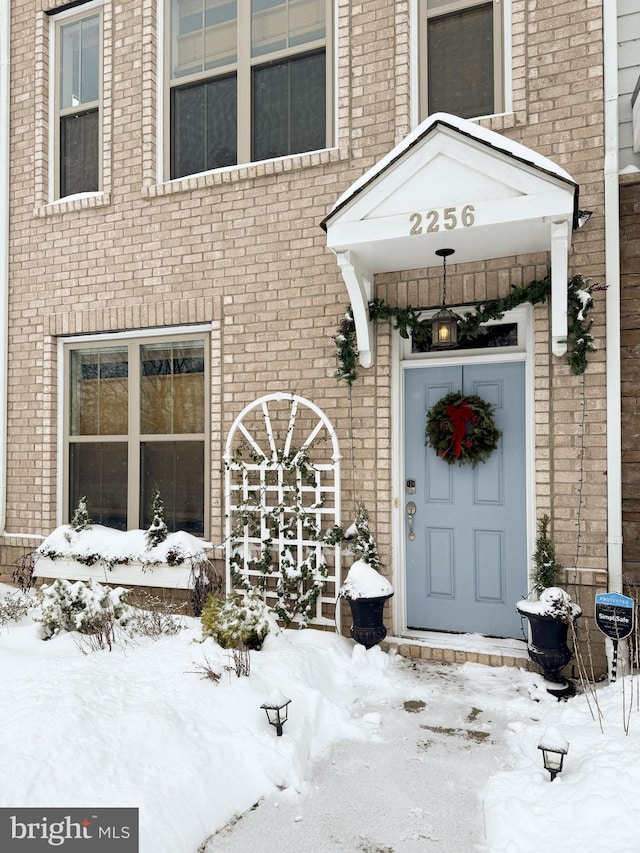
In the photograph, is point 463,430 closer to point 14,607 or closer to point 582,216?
point 582,216

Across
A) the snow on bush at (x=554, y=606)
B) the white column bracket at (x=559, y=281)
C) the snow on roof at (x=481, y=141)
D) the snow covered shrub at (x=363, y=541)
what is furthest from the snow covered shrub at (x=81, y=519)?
the white column bracket at (x=559, y=281)

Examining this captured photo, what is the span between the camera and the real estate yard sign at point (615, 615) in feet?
12.2

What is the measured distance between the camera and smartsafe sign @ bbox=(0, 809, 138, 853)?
7.68 ft

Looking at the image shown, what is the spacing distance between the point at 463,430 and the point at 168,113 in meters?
4.07


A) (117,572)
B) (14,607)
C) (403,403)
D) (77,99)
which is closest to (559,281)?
(403,403)

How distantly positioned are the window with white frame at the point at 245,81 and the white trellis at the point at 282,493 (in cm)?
230

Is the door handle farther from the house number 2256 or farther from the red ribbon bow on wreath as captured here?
the house number 2256

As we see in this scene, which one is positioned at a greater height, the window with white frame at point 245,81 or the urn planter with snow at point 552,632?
the window with white frame at point 245,81

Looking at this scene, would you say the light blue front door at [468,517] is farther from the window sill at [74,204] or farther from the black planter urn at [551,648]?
the window sill at [74,204]

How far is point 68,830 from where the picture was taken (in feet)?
7.88

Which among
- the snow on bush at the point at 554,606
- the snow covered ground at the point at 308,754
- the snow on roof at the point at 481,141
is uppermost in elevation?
the snow on roof at the point at 481,141

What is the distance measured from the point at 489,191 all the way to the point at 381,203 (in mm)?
691

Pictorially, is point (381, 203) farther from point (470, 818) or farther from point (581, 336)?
point (470, 818)

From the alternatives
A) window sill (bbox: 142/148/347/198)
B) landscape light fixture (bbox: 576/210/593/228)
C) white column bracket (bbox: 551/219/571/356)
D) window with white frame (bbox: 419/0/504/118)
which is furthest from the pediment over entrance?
window sill (bbox: 142/148/347/198)
